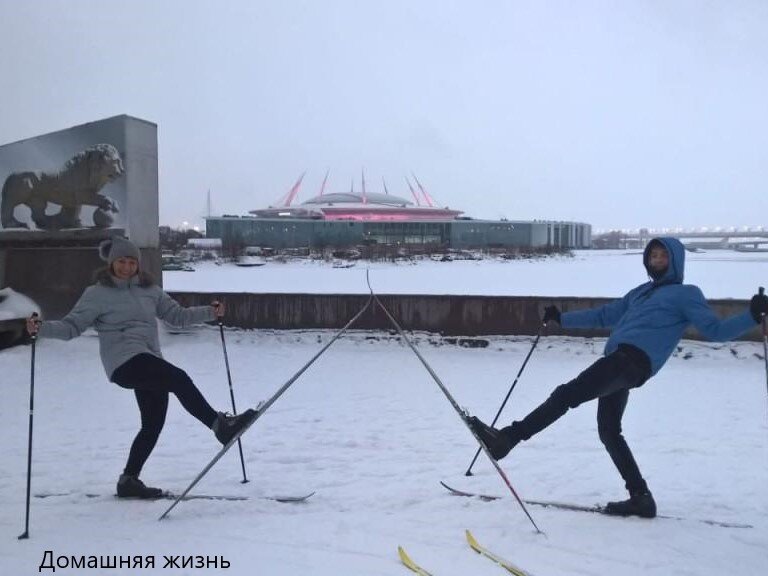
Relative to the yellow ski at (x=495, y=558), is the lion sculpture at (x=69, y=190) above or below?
above

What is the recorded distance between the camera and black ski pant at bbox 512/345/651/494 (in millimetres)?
3354

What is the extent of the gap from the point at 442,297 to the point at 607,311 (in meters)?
6.63

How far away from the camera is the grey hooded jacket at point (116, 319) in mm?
3584

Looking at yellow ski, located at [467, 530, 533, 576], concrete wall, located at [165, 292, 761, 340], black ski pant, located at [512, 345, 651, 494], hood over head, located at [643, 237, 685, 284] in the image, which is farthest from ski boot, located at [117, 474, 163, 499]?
concrete wall, located at [165, 292, 761, 340]

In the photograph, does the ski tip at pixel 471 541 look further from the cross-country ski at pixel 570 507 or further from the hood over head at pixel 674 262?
the hood over head at pixel 674 262

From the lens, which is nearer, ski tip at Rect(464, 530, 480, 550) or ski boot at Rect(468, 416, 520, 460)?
ski tip at Rect(464, 530, 480, 550)

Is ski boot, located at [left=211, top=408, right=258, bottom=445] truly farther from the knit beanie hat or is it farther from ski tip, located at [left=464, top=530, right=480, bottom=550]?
ski tip, located at [left=464, top=530, right=480, bottom=550]

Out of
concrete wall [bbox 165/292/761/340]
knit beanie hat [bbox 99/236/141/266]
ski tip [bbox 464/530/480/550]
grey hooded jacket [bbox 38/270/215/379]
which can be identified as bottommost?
ski tip [bbox 464/530/480/550]

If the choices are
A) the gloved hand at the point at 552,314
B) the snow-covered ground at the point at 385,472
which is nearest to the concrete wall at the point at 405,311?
the snow-covered ground at the point at 385,472

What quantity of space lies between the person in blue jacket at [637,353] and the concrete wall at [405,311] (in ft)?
21.2

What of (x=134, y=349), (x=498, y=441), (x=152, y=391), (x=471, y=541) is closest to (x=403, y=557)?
(x=471, y=541)

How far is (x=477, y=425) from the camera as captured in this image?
3627 millimetres

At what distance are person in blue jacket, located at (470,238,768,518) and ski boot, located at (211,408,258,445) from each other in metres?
1.31

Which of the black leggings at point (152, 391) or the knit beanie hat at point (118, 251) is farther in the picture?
the knit beanie hat at point (118, 251)
